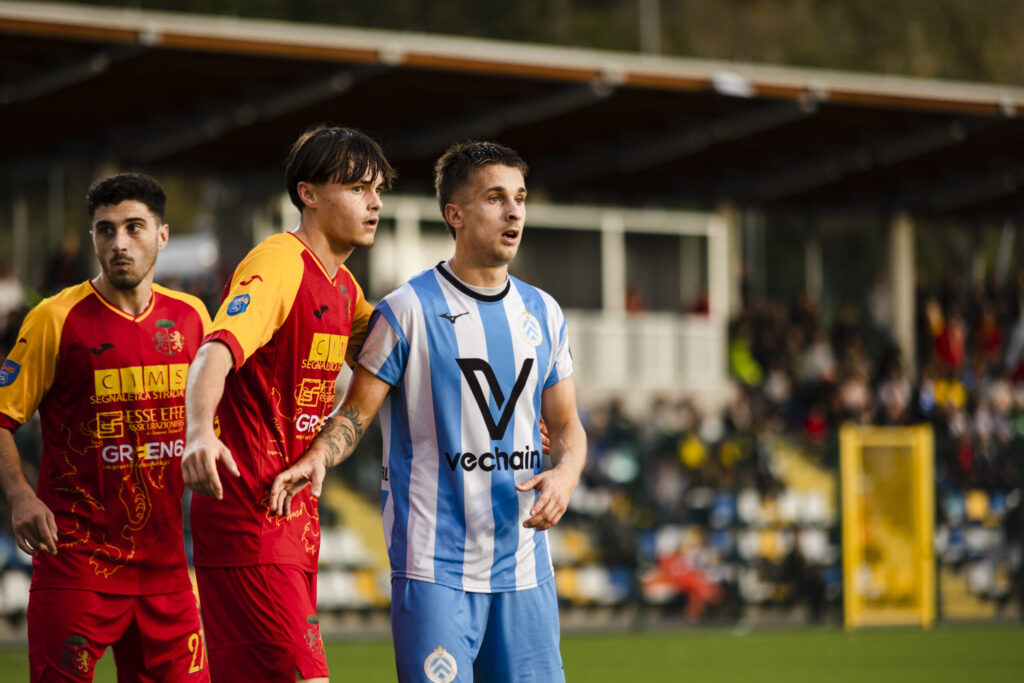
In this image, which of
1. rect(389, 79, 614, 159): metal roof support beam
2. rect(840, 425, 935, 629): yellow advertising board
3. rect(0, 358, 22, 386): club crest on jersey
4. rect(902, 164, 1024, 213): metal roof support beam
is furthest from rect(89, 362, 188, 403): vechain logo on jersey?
rect(902, 164, 1024, 213): metal roof support beam

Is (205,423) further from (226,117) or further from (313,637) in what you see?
(226,117)

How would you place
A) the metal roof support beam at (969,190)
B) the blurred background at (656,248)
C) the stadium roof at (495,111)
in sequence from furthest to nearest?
the metal roof support beam at (969,190) < the stadium roof at (495,111) < the blurred background at (656,248)

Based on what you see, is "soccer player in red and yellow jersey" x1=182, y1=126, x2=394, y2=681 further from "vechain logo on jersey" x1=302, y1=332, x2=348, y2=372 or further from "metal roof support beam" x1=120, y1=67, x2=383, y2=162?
"metal roof support beam" x1=120, y1=67, x2=383, y2=162

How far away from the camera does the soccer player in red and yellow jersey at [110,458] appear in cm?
576

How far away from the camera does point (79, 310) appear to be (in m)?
5.90

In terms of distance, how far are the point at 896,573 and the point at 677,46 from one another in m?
37.1

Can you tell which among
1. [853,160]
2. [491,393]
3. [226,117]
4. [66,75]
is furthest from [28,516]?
[853,160]

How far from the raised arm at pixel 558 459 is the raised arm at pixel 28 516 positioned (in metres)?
A: 1.74

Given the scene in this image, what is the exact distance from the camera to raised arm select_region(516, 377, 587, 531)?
16.8 feet

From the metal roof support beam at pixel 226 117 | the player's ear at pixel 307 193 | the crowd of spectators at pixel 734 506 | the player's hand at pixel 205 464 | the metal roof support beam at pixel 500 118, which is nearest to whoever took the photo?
the player's hand at pixel 205 464

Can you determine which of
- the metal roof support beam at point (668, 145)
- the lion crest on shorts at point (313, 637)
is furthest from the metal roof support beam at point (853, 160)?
the lion crest on shorts at point (313, 637)

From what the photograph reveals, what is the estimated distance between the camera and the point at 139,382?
5875 millimetres

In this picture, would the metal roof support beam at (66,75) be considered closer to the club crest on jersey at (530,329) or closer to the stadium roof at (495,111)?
the stadium roof at (495,111)

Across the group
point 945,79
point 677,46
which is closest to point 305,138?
point 945,79
